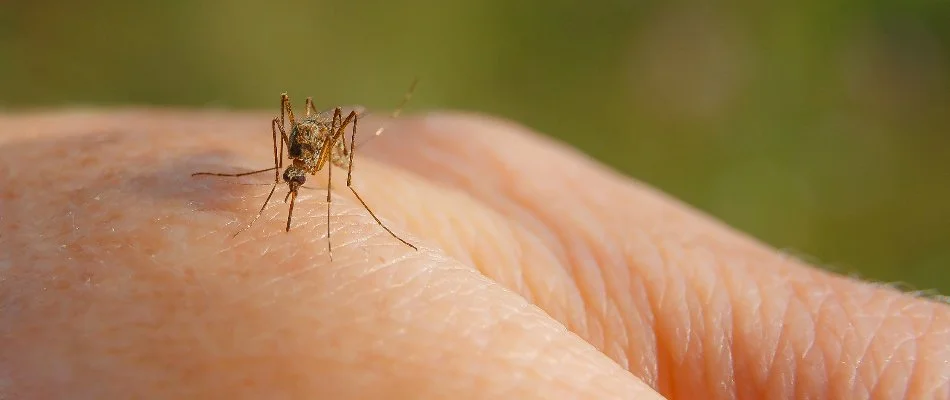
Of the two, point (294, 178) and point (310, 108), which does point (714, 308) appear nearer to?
point (294, 178)

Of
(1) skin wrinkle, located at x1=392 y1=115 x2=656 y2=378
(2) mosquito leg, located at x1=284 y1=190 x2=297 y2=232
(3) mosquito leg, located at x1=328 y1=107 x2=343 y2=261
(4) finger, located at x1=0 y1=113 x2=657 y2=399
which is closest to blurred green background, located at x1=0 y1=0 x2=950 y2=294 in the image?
(1) skin wrinkle, located at x1=392 y1=115 x2=656 y2=378

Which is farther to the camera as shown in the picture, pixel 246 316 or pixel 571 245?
pixel 571 245

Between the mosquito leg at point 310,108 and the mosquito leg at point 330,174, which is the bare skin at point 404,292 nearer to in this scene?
the mosquito leg at point 330,174

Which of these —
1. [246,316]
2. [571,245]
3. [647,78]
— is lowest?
[647,78]

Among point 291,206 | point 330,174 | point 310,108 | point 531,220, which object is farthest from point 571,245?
point 310,108

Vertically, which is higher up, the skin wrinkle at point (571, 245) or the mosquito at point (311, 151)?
the mosquito at point (311, 151)

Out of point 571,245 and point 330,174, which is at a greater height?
point 330,174

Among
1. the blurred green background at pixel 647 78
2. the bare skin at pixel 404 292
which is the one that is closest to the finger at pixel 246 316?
the bare skin at pixel 404 292
